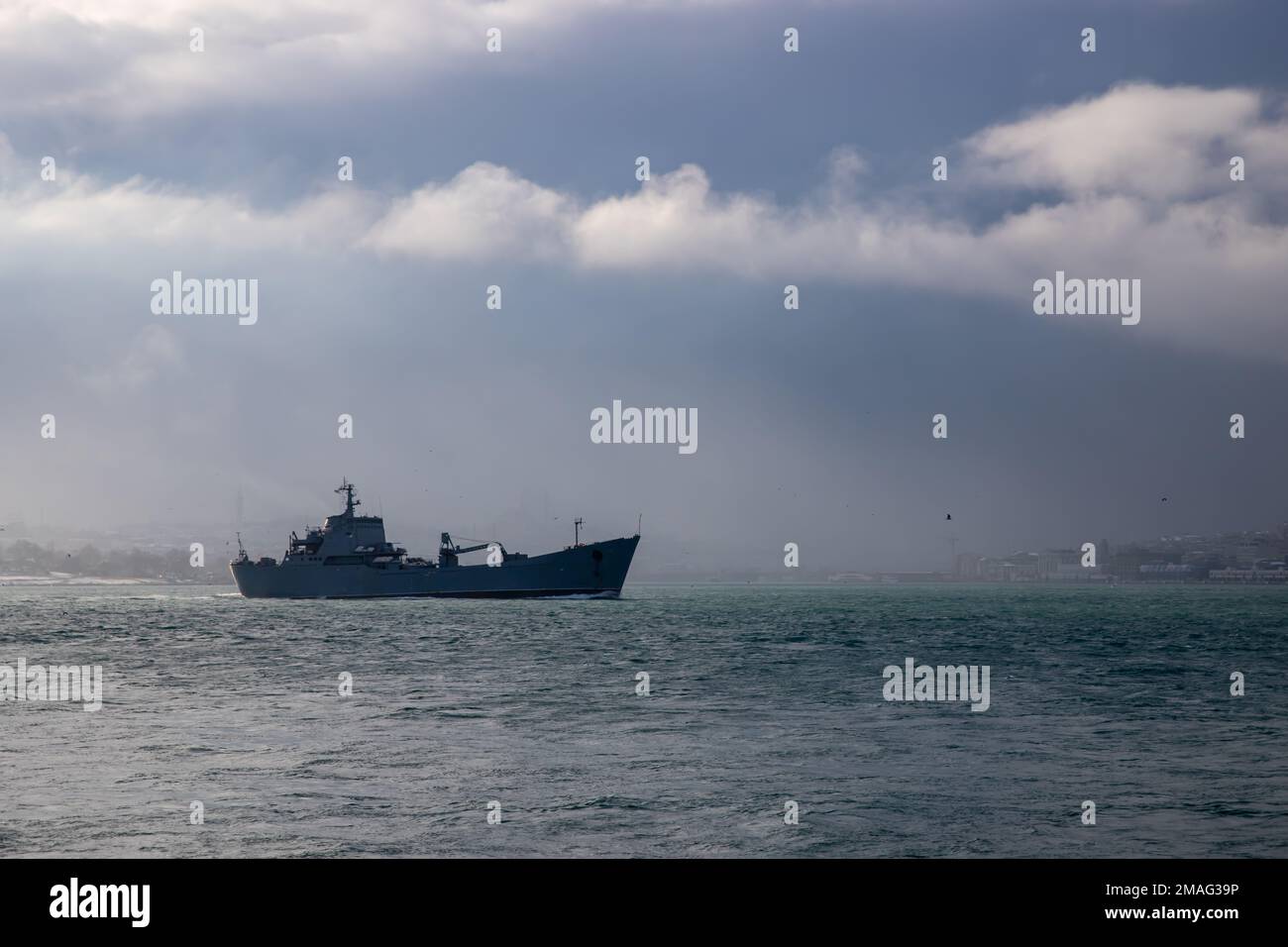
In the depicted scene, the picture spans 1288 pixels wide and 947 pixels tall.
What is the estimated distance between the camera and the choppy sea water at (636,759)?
1730 cm

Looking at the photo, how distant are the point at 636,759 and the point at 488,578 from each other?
102797 millimetres

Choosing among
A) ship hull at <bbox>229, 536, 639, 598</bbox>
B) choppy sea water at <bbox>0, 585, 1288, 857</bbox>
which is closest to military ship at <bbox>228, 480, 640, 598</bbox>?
ship hull at <bbox>229, 536, 639, 598</bbox>

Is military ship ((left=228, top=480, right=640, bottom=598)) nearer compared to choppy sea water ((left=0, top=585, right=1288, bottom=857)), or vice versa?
choppy sea water ((left=0, top=585, right=1288, bottom=857))

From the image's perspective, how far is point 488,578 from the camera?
126m

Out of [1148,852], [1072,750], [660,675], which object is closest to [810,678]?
[660,675]

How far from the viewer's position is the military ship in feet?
411

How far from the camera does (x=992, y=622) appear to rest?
101 metres
